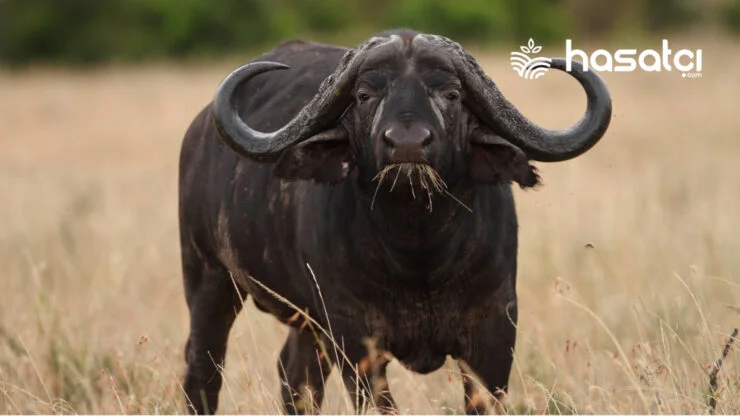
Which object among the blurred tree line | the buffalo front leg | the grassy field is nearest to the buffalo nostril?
the grassy field

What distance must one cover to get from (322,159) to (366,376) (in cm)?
96

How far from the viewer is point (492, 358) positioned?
17.6ft

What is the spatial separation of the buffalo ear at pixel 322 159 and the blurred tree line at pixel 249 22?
40384 millimetres

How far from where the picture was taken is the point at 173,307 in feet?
33.3

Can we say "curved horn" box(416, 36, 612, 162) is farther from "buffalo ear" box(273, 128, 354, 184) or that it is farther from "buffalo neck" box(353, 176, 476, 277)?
"buffalo ear" box(273, 128, 354, 184)

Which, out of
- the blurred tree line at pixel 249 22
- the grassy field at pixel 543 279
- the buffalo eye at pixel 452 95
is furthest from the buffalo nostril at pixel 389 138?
the blurred tree line at pixel 249 22

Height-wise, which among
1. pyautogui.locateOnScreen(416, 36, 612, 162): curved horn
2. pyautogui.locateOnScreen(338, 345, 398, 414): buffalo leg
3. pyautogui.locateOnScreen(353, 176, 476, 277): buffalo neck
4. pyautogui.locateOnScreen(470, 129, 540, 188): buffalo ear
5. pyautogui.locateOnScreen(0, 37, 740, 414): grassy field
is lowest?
pyautogui.locateOnScreen(0, 37, 740, 414): grassy field

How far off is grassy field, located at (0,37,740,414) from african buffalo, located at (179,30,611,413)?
0.25 metres

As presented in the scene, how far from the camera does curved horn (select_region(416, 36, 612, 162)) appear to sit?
16.5 feet

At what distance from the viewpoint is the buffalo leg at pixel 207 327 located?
6.79m

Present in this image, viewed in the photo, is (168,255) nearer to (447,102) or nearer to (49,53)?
(447,102)

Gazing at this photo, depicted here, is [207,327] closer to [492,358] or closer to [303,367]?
[303,367]

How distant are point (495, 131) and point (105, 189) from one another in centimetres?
1353

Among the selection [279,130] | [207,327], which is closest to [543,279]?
[207,327]
